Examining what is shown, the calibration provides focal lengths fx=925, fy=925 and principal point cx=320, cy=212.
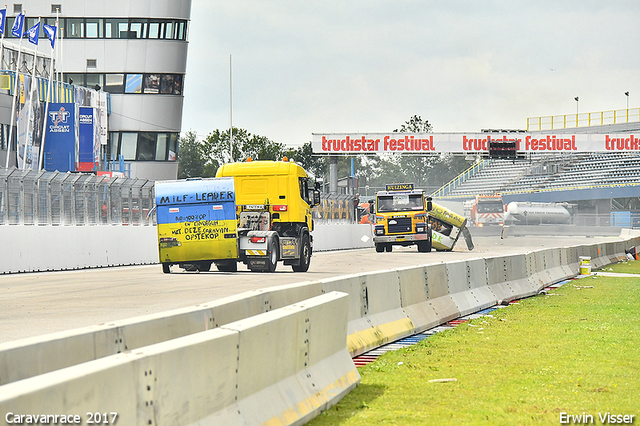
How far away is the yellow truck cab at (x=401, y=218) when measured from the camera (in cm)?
4462

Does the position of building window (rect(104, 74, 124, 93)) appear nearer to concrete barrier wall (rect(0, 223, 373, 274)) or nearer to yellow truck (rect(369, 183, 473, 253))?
yellow truck (rect(369, 183, 473, 253))

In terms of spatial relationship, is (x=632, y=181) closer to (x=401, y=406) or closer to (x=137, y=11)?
(x=137, y=11)

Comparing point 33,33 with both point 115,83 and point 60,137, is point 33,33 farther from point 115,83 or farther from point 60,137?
point 115,83

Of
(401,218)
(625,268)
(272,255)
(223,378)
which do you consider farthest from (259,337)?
(401,218)

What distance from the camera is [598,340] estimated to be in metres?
11.5

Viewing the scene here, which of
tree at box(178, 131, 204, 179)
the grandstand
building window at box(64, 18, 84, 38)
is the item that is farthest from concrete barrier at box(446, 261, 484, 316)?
tree at box(178, 131, 204, 179)

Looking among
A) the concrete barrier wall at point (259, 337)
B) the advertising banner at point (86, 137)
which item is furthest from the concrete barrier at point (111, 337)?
the advertising banner at point (86, 137)

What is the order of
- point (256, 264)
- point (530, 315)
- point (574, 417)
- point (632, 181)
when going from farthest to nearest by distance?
point (632, 181) < point (256, 264) < point (530, 315) < point (574, 417)

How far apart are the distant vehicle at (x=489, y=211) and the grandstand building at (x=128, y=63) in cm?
3465

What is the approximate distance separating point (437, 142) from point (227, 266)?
42.0 m

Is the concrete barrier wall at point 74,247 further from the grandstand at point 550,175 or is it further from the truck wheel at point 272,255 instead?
the grandstand at point 550,175

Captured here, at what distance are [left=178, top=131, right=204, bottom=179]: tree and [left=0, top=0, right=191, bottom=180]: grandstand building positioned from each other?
63.1 metres

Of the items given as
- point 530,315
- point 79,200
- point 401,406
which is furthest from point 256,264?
point 401,406

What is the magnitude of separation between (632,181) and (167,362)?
284 ft
